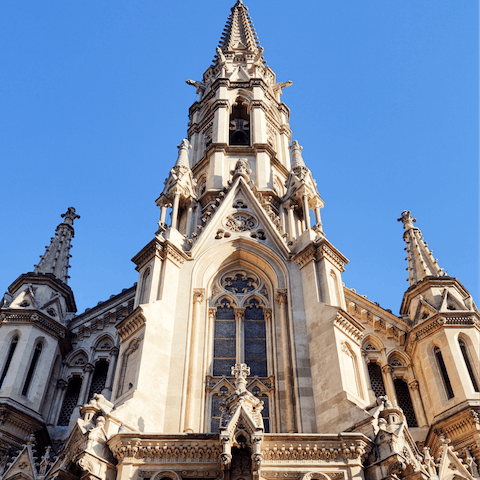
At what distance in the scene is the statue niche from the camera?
3353cm

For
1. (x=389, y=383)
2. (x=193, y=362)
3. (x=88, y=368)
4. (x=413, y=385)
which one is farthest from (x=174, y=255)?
(x=413, y=385)

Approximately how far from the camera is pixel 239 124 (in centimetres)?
3447

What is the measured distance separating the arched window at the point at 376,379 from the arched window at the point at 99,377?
9.44 metres

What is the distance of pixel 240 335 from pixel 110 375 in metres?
4.99

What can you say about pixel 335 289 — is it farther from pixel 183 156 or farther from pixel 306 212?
pixel 183 156

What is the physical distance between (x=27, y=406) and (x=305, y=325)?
930 cm

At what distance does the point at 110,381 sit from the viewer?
21.8 m

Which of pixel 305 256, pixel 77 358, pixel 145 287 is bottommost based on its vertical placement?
pixel 77 358

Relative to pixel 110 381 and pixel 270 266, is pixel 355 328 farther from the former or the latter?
pixel 110 381

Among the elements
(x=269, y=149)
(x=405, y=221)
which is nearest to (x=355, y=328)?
(x=405, y=221)

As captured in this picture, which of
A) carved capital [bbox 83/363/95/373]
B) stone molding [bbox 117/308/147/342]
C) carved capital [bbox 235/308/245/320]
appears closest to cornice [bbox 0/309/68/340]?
carved capital [bbox 83/363/95/373]

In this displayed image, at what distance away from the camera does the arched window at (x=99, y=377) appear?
2244 centimetres

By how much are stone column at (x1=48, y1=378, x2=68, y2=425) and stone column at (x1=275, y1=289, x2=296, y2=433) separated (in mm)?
8163

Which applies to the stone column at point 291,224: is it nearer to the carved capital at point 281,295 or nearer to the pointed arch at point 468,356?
the carved capital at point 281,295
